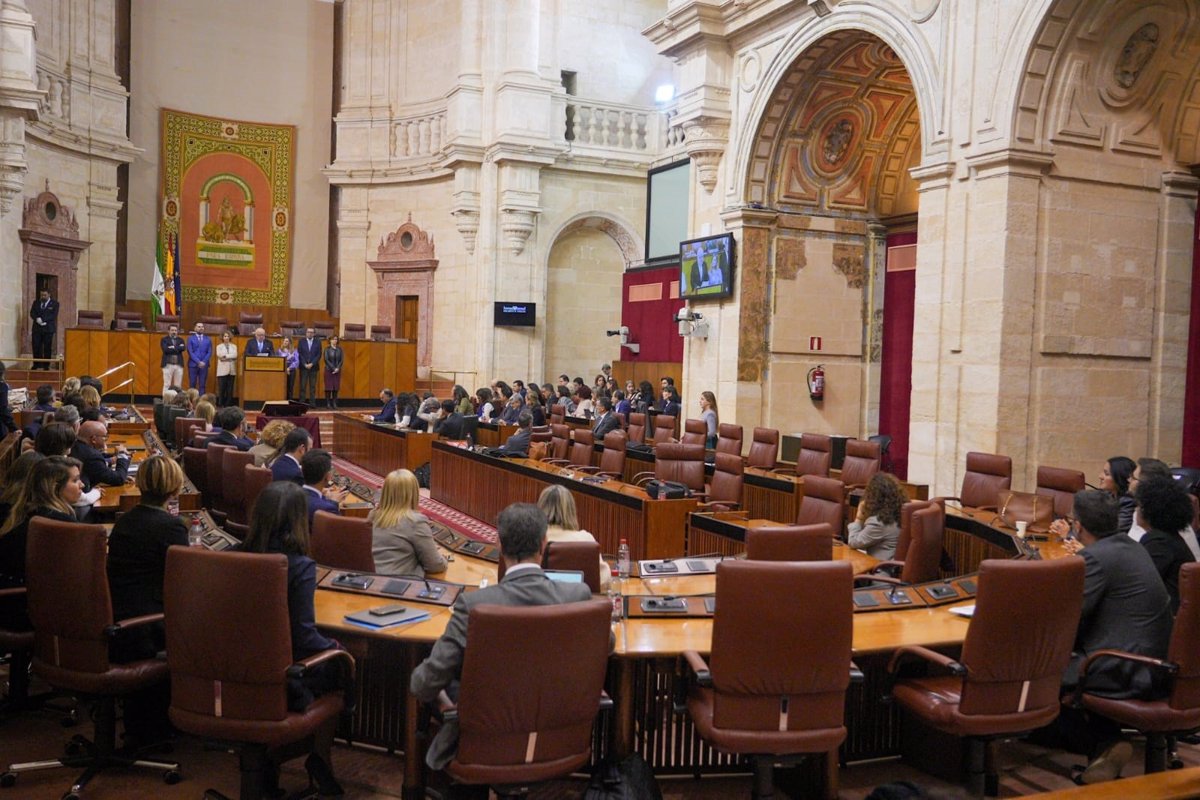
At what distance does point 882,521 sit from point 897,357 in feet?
22.3

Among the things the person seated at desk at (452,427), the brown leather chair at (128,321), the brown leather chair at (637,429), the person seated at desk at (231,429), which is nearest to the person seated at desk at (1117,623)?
the person seated at desk at (231,429)

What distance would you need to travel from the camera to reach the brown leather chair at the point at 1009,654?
303 cm

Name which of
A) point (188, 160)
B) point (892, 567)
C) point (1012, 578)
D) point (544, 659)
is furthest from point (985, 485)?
point (188, 160)

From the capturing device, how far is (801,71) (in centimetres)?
1059

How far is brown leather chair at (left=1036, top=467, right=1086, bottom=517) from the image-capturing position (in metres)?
6.16

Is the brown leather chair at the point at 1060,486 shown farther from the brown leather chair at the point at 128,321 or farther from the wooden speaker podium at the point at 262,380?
the brown leather chair at the point at 128,321

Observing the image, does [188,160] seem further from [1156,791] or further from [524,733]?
[1156,791]

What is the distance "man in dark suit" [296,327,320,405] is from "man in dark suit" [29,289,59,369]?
3.70 m

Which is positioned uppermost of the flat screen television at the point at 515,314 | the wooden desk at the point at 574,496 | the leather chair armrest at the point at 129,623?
the flat screen television at the point at 515,314

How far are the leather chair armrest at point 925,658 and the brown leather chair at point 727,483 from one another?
13.1 feet

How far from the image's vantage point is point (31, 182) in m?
15.0

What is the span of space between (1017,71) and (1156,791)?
712 cm

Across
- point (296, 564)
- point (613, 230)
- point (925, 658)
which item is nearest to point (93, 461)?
point (296, 564)

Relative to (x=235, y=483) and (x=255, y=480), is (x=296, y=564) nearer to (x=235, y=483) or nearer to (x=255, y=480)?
(x=255, y=480)
